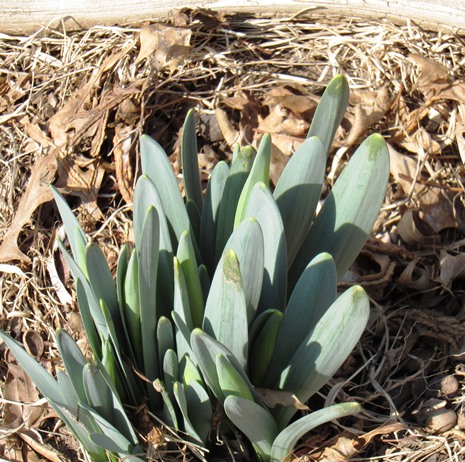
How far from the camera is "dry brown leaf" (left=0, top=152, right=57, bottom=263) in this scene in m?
1.61

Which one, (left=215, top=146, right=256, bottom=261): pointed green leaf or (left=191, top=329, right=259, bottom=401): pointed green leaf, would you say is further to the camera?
(left=215, top=146, right=256, bottom=261): pointed green leaf

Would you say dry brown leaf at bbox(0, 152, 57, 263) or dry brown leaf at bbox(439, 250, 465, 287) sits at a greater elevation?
dry brown leaf at bbox(0, 152, 57, 263)

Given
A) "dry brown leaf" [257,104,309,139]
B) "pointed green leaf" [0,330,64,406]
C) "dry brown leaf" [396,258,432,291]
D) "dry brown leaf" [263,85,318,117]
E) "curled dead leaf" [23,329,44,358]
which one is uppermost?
"dry brown leaf" [263,85,318,117]

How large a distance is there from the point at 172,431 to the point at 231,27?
1.24 m

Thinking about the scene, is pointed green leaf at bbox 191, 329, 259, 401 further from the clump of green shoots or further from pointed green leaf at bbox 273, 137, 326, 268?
pointed green leaf at bbox 273, 137, 326, 268

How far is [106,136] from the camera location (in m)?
1.79

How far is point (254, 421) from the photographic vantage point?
103cm

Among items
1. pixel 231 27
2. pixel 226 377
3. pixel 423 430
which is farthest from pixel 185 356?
pixel 231 27

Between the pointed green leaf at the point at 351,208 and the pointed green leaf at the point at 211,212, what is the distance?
0.46ft

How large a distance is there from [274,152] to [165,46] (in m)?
0.43

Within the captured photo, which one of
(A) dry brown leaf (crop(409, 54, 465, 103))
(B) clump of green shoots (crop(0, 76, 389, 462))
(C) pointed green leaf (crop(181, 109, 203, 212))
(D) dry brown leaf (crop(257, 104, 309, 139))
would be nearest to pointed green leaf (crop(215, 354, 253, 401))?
(B) clump of green shoots (crop(0, 76, 389, 462))

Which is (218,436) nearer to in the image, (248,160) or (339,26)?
Answer: (248,160)

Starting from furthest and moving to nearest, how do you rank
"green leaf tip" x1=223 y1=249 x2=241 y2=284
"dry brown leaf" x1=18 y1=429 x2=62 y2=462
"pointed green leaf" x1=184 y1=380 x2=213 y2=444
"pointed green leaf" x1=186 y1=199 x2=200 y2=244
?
"dry brown leaf" x1=18 y1=429 x2=62 y2=462 → "pointed green leaf" x1=186 y1=199 x2=200 y2=244 → "pointed green leaf" x1=184 y1=380 x2=213 y2=444 → "green leaf tip" x1=223 y1=249 x2=241 y2=284

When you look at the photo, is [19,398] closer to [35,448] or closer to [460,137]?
[35,448]
